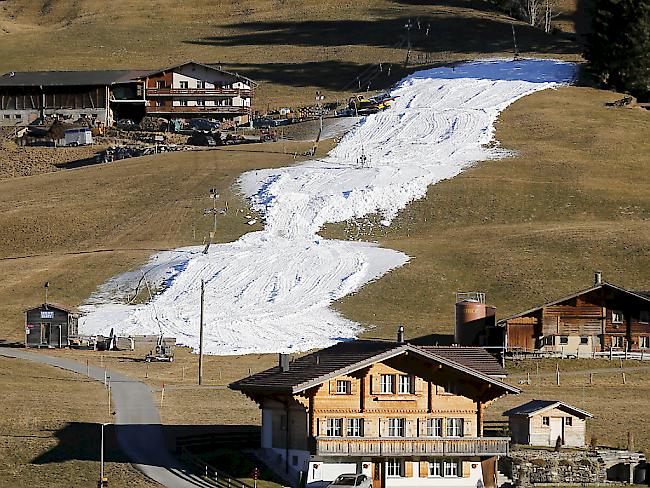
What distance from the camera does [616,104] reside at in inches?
5527

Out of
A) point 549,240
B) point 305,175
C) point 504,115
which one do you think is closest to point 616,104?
point 504,115

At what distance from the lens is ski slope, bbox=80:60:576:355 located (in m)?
89.3

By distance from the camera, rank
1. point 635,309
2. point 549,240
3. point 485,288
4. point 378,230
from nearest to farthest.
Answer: point 635,309, point 485,288, point 549,240, point 378,230

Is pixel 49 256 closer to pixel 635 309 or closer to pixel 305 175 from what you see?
pixel 305 175

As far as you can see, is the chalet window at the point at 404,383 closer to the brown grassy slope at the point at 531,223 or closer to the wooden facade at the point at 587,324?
the wooden facade at the point at 587,324

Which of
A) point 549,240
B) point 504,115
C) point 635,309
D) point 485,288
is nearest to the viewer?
point 635,309

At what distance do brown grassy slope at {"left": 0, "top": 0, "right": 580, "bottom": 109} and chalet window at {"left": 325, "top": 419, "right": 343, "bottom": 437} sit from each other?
104m

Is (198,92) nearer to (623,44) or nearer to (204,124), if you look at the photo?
(204,124)

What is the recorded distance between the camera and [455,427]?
53.7m

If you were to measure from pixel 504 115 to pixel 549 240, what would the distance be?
122 ft

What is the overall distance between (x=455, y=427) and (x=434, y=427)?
69cm

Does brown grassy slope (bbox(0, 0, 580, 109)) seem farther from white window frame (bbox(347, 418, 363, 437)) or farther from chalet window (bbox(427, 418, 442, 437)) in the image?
white window frame (bbox(347, 418, 363, 437))

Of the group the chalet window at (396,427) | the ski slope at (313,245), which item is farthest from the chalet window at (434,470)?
the ski slope at (313,245)

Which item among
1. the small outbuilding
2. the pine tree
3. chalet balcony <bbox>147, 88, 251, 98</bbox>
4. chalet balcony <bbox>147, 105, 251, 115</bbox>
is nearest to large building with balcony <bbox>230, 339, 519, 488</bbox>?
the small outbuilding
